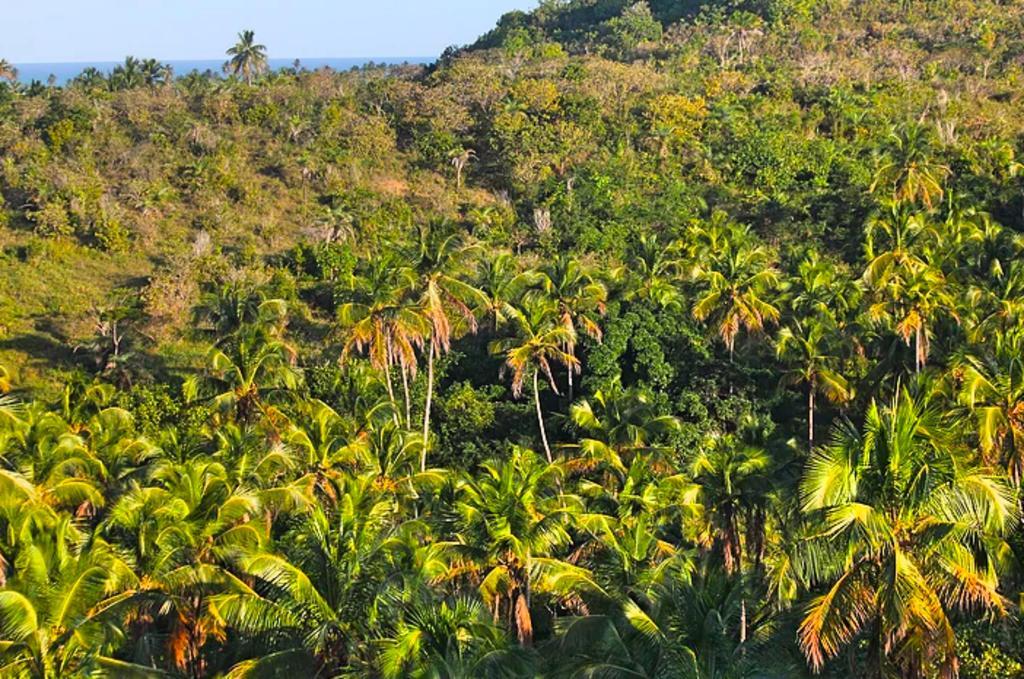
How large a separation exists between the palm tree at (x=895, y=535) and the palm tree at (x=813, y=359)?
61.8 feet

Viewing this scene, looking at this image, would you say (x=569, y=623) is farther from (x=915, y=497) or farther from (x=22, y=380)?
(x=22, y=380)

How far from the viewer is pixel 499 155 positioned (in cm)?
6175

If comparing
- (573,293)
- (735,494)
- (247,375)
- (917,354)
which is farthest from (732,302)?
(247,375)

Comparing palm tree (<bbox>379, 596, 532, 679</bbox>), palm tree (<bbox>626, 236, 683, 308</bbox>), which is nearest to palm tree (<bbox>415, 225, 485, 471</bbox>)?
palm tree (<bbox>626, 236, 683, 308</bbox>)

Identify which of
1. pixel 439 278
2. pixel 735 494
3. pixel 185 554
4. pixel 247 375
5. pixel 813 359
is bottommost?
pixel 813 359

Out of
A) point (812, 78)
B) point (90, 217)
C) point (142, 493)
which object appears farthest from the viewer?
point (812, 78)

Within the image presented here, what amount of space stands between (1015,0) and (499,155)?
5475 centimetres

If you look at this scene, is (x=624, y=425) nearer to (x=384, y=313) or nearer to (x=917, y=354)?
(x=384, y=313)

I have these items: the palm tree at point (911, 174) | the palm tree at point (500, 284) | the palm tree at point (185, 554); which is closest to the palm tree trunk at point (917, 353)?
the palm tree at point (500, 284)

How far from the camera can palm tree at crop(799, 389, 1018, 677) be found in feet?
40.6

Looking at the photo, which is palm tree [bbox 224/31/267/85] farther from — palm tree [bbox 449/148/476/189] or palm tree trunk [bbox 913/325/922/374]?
palm tree trunk [bbox 913/325/922/374]

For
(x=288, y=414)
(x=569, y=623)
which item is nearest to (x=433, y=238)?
(x=288, y=414)

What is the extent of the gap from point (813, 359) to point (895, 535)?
20.1 m

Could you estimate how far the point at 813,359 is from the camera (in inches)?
1264
